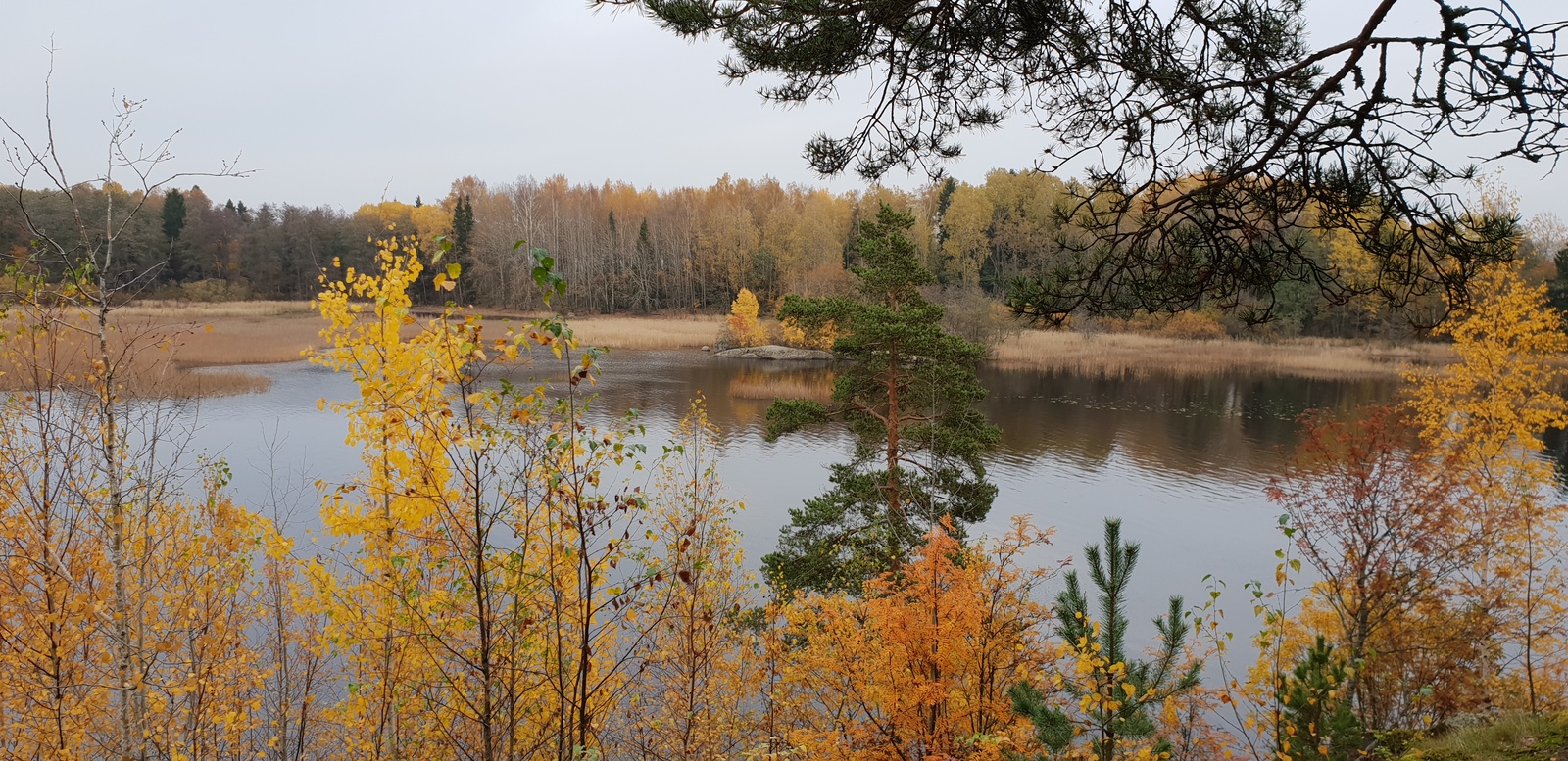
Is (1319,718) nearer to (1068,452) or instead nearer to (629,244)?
(1068,452)

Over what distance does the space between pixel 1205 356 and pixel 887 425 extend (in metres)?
32.6

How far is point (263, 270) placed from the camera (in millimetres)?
55812

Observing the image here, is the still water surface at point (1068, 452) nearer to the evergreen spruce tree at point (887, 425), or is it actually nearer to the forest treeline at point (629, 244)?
the evergreen spruce tree at point (887, 425)

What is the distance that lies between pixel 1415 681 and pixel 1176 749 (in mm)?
3057

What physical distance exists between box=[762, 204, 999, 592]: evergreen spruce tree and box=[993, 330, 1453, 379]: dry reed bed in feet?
73.3

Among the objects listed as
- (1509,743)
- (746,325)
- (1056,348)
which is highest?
(746,325)

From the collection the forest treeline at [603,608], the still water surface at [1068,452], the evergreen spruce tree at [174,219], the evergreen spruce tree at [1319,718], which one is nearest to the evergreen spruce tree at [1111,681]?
the forest treeline at [603,608]

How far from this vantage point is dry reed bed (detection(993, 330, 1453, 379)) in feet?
109

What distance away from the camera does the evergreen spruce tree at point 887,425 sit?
33.4ft

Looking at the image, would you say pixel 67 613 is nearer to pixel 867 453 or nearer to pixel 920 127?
pixel 920 127

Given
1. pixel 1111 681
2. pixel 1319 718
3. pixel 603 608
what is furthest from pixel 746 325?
pixel 1319 718

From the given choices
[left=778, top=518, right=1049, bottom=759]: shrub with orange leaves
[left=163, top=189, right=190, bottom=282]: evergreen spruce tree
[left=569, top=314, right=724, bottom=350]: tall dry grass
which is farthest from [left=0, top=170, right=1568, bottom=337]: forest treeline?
[left=778, top=518, right=1049, bottom=759]: shrub with orange leaves

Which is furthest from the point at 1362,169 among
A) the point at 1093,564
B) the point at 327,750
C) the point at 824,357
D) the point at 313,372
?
the point at 824,357

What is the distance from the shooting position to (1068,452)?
20.5 m
